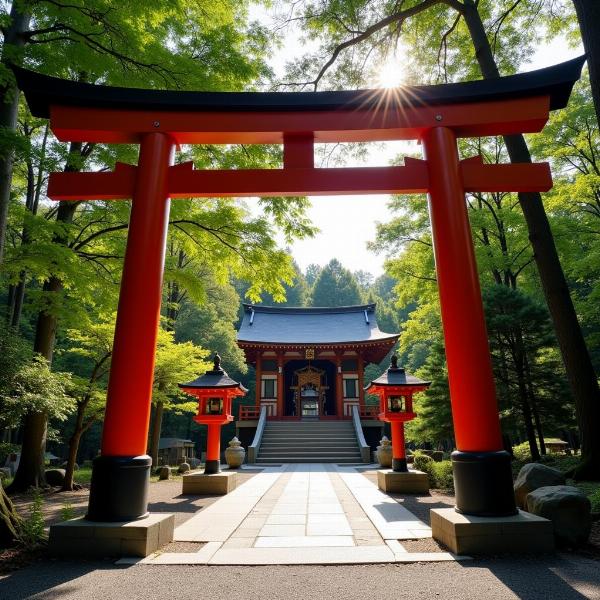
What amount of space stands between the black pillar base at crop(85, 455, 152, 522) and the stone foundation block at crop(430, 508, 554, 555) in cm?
298

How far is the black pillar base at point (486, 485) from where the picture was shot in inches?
148

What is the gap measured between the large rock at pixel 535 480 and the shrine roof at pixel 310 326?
13.9m

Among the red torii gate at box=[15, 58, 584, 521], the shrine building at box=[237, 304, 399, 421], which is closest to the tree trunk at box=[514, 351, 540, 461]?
the red torii gate at box=[15, 58, 584, 521]

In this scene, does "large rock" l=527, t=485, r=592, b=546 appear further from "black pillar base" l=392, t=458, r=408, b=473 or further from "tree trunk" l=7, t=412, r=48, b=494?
"tree trunk" l=7, t=412, r=48, b=494

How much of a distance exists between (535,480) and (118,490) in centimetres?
504

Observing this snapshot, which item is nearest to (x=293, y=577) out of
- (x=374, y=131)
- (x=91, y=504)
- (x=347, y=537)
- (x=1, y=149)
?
(x=347, y=537)

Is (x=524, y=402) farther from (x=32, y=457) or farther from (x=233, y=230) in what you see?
(x=32, y=457)

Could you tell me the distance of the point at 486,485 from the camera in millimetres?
3801

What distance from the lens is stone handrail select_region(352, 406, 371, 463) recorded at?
1499 centimetres

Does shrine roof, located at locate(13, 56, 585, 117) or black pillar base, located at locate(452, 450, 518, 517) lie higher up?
shrine roof, located at locate(13, 56, 585, 117)

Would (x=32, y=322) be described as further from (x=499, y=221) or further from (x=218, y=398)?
(x=499, y=221)

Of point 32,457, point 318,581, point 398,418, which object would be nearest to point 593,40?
point 318,581

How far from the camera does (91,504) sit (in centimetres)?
386

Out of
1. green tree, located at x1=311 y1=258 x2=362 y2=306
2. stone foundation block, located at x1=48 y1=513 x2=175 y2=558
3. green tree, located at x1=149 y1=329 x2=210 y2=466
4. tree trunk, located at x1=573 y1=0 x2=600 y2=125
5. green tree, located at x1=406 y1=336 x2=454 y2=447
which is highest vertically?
green tree, located at x1=311 y1=258 x2=362 y2=306
